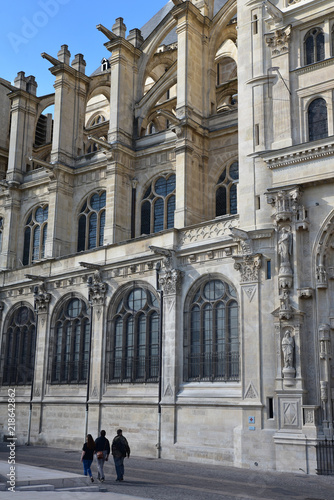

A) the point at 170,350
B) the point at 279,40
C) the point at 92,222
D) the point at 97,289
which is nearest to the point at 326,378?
the point at 170,350

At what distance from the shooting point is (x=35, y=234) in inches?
1449

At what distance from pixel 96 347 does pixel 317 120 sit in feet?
46.1

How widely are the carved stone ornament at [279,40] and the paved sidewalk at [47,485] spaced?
57.3 feet

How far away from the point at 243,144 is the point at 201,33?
9810mm

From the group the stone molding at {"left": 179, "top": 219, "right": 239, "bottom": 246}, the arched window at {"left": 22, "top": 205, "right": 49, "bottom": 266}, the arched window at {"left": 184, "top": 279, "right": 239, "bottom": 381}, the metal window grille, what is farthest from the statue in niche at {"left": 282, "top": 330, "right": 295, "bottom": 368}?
the arched window at {"left": 22, "top": 205, "right": 49, "bottom": 266}

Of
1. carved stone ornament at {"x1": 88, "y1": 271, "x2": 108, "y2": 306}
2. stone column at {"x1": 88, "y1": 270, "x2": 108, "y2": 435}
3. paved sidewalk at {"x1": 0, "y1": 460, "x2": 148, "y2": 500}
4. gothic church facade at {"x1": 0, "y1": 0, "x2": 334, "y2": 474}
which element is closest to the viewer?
paved sidewalk at {"x1": 0, "y1": 460, "x2": 148, "y2": 500}

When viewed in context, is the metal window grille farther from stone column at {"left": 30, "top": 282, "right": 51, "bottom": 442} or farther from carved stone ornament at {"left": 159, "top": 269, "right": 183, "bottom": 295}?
stone column at {"left": 30, "top": 282, "right": 51, "bottom": 442}

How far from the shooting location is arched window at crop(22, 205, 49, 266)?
3606 centimetres

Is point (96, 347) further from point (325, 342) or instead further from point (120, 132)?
point (325, 342)

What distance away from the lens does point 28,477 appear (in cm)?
1513

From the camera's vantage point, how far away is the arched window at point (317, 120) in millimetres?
22812

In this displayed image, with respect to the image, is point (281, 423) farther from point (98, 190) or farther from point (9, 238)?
point (9, 238)

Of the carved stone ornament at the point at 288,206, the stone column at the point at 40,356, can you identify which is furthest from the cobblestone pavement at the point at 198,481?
the carved stone ornament at the point at 288,206

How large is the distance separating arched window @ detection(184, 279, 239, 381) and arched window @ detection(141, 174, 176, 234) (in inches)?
259
